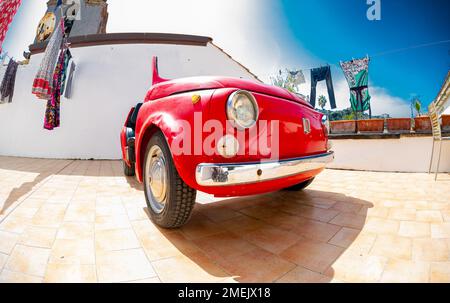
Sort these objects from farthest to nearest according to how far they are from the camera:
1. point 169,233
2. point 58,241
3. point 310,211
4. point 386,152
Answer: point 386,152, point 310,211, point 169,233, point 58,241

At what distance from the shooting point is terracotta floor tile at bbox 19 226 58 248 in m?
1.20

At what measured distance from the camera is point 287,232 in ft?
4.55

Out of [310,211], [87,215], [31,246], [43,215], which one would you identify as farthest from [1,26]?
[310,211]

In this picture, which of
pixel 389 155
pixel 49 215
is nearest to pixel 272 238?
pixel 49 215

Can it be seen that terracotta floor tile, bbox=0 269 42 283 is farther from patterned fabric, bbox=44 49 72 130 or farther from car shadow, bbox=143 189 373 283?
patterned fabric, bbox=44 49 72 130

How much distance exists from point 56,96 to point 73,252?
687 cm

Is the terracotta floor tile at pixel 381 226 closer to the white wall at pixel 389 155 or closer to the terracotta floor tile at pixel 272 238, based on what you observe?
the terracotta floor tile at pixel 272 238

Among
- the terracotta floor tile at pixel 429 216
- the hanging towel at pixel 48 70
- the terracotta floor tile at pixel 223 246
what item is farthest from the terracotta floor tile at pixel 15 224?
the hanging towel at pixel 48 70

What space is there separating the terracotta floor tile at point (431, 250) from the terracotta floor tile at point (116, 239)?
5.35 ft

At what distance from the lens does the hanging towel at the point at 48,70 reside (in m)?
5.25

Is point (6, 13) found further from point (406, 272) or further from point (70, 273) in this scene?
point (406, 272)

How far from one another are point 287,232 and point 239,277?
0.60 metres

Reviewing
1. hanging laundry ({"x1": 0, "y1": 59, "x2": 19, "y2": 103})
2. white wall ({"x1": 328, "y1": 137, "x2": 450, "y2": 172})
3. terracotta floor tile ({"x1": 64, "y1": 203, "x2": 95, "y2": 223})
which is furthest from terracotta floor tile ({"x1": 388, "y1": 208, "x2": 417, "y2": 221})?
hanging laundry ({"x1": 0, "y1": 59, "x2": 19, "y2": 103})

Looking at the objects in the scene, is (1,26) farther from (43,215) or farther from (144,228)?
(144,228)
